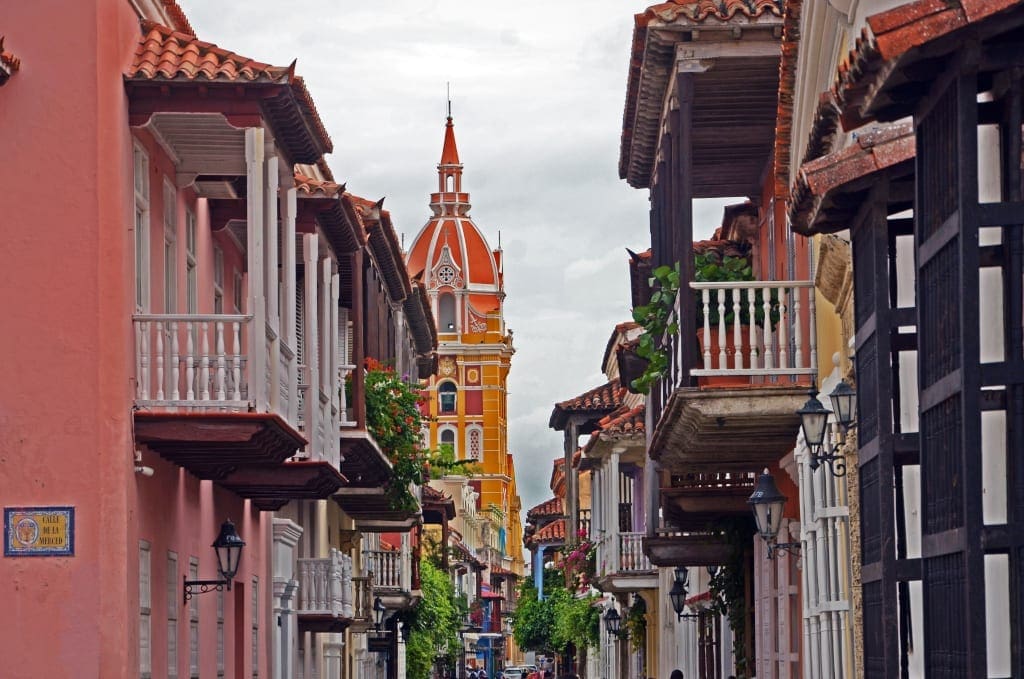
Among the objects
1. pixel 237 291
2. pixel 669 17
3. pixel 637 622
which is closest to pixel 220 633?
pixel 237 291

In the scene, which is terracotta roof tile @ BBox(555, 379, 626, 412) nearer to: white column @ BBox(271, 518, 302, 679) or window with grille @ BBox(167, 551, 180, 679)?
white column @ BBox(271, 518, 302, 679)

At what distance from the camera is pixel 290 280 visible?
19.5 m

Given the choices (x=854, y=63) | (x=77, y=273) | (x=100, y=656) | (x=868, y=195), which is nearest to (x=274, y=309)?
(x=77, y=273)

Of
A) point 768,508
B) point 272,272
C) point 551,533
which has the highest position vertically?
point 272,272

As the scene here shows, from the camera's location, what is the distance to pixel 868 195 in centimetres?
1047

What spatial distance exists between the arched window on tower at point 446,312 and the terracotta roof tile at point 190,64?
12701 cm

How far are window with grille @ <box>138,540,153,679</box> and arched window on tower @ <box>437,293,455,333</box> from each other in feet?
416

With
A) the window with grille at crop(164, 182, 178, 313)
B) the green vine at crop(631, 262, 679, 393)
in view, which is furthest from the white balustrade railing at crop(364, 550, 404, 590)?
the window with grille at crop(164, 182, 178, 313)

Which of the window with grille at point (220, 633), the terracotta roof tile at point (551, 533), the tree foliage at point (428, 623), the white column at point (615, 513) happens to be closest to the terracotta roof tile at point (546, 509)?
the terracotta roof tile at point (551, 533)

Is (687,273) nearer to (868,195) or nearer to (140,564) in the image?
(140,564)

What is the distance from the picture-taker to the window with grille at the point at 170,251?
728 inches

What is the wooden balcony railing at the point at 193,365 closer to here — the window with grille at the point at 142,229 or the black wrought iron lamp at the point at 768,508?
the window with grille at the point at 142,229

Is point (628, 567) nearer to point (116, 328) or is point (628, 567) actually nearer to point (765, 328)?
point (765, 328)

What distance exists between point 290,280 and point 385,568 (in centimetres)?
2218
